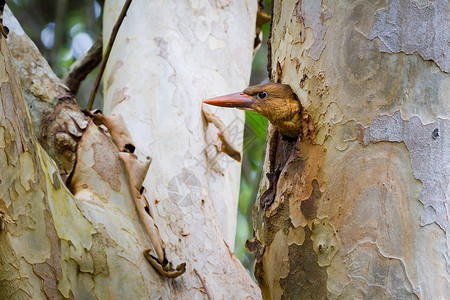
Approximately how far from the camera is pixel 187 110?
1667 millimetres

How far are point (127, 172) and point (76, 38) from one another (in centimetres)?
292

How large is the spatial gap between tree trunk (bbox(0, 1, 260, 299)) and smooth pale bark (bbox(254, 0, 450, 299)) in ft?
1.04

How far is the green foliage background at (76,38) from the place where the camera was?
134 inches

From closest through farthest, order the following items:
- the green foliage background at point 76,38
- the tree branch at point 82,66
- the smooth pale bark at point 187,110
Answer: the smooth pale bark at point 187,110 < the tree branch at point 82,66 < the green foliage background at point 76,38

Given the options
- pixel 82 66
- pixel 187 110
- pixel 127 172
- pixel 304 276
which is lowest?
pixel 304 276

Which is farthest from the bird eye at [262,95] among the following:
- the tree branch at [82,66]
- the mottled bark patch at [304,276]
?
the tree branch at [82,66]

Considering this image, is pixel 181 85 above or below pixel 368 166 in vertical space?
above

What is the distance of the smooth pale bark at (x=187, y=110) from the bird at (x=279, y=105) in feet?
1.29

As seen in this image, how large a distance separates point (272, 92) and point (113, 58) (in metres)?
0.79

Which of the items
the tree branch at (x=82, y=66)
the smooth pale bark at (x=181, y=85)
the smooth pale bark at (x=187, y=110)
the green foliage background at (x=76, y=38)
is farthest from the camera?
the green foliage background at (x=76, y=38)

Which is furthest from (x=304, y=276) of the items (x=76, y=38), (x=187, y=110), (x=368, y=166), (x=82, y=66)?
(x=76, y=38)

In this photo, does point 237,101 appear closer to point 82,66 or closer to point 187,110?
point 187,110

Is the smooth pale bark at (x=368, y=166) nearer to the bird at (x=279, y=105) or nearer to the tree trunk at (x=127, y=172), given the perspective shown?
the bird at (x=279, y=105)

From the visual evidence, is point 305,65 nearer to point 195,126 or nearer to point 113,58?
point 195,126
